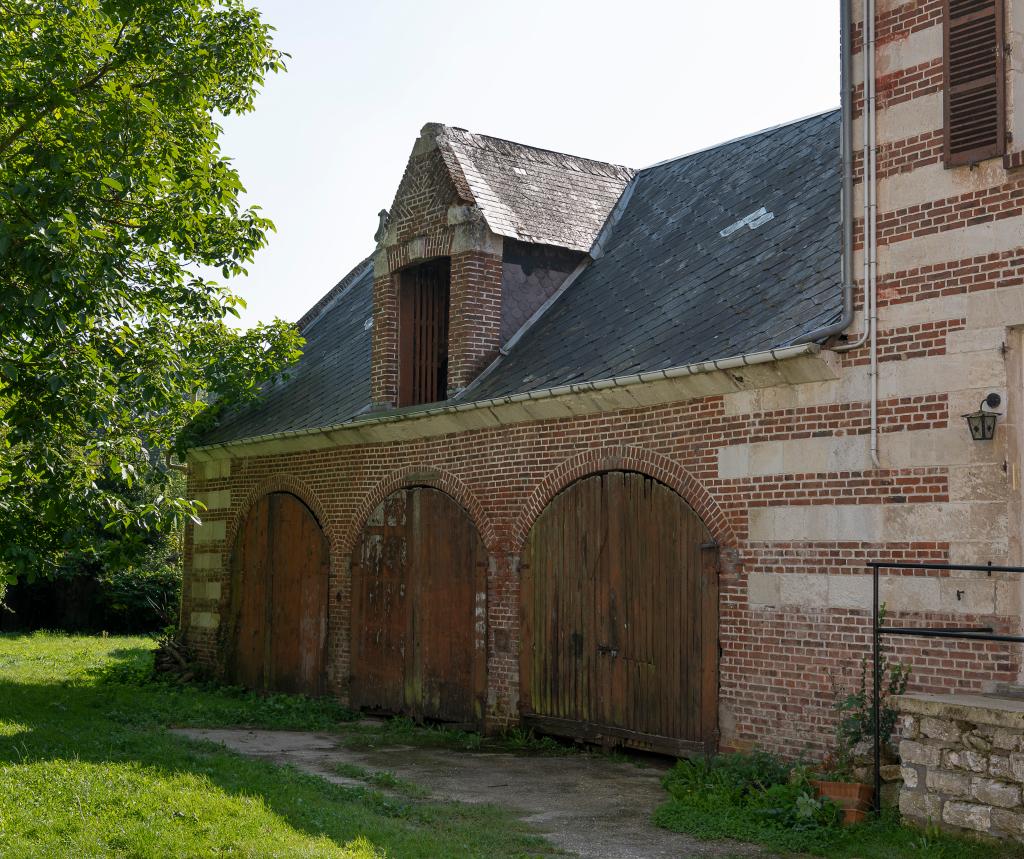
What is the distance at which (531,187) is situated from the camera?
15.7 meters

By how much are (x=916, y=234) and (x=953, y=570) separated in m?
2.54

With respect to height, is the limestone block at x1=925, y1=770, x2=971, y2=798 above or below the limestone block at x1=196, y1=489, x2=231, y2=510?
below

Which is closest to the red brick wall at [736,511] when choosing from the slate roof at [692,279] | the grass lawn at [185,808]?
the slate roof at [692,279]

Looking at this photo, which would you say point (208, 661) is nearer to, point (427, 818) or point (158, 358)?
point (158, 358)

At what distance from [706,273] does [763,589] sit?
372 cm

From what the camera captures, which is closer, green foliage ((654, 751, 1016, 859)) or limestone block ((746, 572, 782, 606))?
green foliage ((654, 751, 1016, 859))

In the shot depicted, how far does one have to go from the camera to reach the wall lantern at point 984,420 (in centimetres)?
864

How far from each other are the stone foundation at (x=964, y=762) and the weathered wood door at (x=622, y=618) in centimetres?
266

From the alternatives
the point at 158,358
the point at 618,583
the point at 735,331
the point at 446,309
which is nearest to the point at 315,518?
the point at 446,309

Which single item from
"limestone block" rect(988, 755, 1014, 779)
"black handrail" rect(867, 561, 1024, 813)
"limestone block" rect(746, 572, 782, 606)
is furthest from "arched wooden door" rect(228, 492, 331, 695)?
"limestone block" rect(988, 755, 1014, 779)

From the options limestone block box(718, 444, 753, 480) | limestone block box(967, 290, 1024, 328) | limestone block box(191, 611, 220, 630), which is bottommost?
limestone block box(191, 611, 220, 630)

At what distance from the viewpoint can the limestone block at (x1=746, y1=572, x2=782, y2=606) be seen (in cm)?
999

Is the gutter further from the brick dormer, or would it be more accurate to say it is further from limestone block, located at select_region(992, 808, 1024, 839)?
limestone block, located at select_region(992, 808, 1024, 839)

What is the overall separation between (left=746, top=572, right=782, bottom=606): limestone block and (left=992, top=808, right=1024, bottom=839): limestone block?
9.53 feet
